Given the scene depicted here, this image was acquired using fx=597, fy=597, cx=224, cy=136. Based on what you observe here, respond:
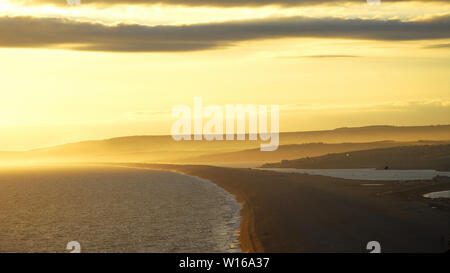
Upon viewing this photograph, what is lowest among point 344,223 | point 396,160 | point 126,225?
point 396,160

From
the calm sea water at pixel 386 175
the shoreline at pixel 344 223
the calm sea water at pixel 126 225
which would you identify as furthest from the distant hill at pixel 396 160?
the shoreline at pixel 344 223

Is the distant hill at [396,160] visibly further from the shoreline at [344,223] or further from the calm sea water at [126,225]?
the shoreline at [344,223]

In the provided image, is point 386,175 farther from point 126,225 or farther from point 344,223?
point 344,223

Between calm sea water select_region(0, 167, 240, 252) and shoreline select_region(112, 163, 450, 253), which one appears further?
calm sea water select_region(0, 167, 240, 252)

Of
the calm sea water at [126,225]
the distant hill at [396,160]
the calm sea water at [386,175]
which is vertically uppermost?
the calm sea water at [126,225]

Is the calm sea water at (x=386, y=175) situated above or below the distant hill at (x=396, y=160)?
above

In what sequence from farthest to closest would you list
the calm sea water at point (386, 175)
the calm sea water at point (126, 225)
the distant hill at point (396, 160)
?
the distant hill at point (396, 160) < the calm sea water at point (386, 175) < the calm sea water at point (126, 225)

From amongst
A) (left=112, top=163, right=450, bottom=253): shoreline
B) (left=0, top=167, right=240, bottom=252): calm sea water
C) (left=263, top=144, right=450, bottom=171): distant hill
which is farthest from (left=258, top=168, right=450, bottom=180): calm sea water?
(left=112, top=163, right=450, bottom=253): shoreline

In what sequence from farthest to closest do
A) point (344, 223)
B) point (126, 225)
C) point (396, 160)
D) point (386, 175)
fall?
point (396, 160) < point (386, 175) < point (126, 225) < point (344, 223)

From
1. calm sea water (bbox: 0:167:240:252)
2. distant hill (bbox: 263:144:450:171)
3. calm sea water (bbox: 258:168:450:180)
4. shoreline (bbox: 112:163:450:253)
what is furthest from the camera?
distant hill (bbox: 263:144:450:171)

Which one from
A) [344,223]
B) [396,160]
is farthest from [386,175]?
[344,223]

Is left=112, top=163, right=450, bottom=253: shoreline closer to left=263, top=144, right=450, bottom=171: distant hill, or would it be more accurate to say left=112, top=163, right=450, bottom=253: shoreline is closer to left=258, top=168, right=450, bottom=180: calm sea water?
left=258, top=168, right=450, bottom=180: calm sea water

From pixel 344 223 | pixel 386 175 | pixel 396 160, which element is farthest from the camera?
pixel 396 160

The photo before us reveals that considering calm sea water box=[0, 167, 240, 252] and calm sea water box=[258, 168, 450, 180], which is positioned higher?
calm sea water box=[0, 167, 240, 252]
